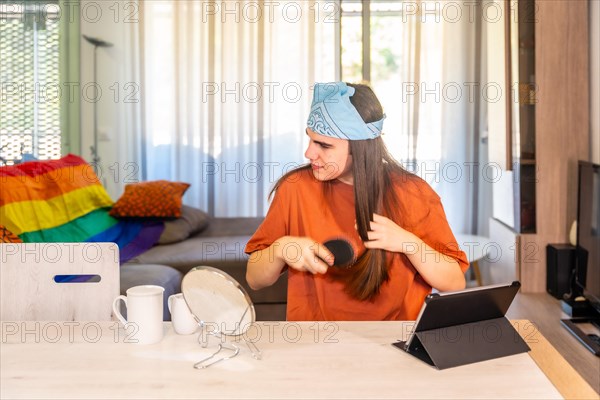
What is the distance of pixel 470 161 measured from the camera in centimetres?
475

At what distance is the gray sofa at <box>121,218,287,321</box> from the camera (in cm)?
326

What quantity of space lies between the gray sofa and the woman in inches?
48.9


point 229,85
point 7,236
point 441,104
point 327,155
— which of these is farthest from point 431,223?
point 229,85

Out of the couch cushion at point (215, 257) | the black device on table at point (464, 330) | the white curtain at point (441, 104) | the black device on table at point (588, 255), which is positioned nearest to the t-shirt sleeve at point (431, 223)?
the black device on table at point (464, 330)

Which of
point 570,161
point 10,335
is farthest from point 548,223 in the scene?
point 10,335

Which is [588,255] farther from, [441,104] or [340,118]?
[441,104]

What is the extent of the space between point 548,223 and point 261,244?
1715 mm

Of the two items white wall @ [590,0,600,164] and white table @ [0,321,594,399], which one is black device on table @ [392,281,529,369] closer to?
white table @ [0,321,594,399]

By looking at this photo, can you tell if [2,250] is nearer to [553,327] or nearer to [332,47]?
[553,327]

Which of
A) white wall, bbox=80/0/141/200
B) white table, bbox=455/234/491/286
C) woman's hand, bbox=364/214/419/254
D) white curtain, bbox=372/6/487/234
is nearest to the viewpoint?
woman's hand, bbox=364/214/419/254

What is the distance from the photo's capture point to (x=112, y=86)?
482 cm

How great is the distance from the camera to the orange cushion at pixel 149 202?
407 cm

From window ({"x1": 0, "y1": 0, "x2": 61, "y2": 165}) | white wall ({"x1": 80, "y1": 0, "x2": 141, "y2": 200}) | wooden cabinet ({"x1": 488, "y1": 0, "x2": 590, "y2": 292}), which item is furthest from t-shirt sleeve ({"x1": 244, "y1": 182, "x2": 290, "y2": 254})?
window ({"x1": 0, "y1": 0, "x2": 61, "y2": 165})

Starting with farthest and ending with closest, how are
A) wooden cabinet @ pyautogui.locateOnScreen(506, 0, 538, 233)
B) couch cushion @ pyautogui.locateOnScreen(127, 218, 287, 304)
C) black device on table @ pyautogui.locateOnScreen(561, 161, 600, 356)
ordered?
couch cushion @ pyautogui.locateOnScreen(127, 218, 287, 304) < wooden cabinet @ pyautogui.locateOnScreen(506, 0, 538, 233) < black device on table @ pyautogui.locateOnScreen(561, 161, 600, 356)
